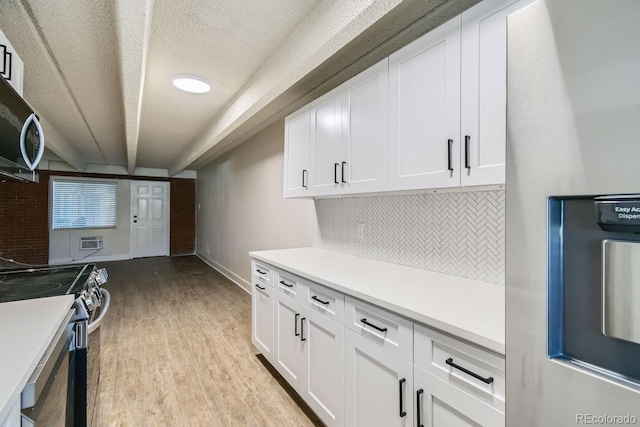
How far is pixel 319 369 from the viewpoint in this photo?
169cm

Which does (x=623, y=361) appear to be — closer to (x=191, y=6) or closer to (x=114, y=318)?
(x=191, y=6)

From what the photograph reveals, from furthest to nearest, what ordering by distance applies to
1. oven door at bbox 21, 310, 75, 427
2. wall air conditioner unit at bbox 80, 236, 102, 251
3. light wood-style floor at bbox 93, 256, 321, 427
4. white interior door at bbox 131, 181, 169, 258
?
white interior door at bbox 131, 181, 169, 258 < wall air conditioner unit at bbox 80, 236, 102, 251 < light wood-style floor at bbox 93, 256, 321, 427 < oven door at bbox 21, 310, 75, 427

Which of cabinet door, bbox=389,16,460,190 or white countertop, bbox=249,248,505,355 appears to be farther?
cabinet door, bbox=389,16,460,190

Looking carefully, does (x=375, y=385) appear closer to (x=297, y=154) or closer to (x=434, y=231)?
(x=434, y=231)

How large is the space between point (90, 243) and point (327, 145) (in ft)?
24.4

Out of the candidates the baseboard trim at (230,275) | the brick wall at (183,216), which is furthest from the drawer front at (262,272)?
the brick wall at (183,216)

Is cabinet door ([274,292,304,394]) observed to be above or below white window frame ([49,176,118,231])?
below

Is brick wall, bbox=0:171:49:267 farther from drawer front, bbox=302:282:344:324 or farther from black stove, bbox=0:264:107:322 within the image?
drawer front, bbox=302:282:344:324

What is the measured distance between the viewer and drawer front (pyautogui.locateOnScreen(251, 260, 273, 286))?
2303mm

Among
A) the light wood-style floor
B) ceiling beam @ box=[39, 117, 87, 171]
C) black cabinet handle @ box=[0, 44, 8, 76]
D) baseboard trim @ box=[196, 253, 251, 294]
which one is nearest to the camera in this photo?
black cabinet handle @ box=[0, 44, 8, 76]

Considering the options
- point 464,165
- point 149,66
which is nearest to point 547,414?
point 464,165

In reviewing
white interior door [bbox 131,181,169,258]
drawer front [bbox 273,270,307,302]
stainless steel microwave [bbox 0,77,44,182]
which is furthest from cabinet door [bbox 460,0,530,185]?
white interior door [bbox 131,181,169,258]

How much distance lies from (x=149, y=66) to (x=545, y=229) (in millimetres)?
2923

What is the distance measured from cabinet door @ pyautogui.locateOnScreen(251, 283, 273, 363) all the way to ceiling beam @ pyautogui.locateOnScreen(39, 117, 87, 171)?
3.16 m
